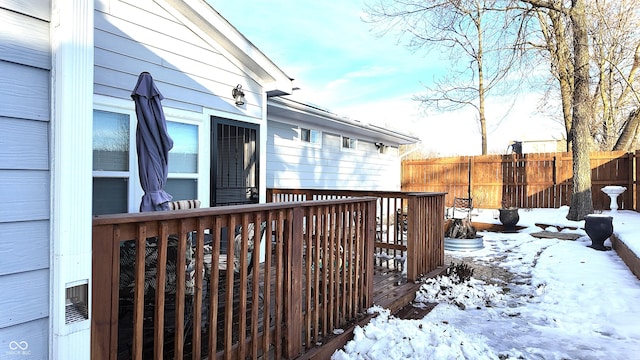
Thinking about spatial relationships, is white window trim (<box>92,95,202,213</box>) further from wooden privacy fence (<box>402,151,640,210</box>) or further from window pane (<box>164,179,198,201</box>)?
wooden privacy fence (<box>402,151,640,210</box>)

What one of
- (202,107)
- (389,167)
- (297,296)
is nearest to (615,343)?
(297,296)

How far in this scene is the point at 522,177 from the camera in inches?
495

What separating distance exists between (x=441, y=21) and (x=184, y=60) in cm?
901

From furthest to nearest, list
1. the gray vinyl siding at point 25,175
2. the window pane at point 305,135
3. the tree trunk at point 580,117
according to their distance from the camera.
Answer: the tree trunk at point 580,117 < the window pane at point 305,135 < the gray vinyl siding at point 25,175

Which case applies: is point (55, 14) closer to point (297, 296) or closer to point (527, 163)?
point (297, 296)

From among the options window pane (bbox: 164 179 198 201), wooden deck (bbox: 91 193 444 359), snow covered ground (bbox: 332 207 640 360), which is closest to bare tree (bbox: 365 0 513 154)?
snow covered ground (bbox: 332 207 640 360)

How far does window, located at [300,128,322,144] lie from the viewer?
7.51 meters

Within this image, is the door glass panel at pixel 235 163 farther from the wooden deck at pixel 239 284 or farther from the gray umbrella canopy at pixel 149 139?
the wooden deck at pixel 239 284

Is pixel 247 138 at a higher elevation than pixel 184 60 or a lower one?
lower

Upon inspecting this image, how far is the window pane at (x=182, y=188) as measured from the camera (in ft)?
12.8

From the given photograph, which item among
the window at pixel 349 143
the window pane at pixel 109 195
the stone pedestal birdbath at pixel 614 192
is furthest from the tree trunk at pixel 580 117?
the window pane at pixel 109 195

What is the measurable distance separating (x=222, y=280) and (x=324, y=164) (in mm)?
5301

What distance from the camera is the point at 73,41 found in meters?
1.30

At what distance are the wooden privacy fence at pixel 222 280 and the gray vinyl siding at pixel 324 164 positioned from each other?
3.53m
